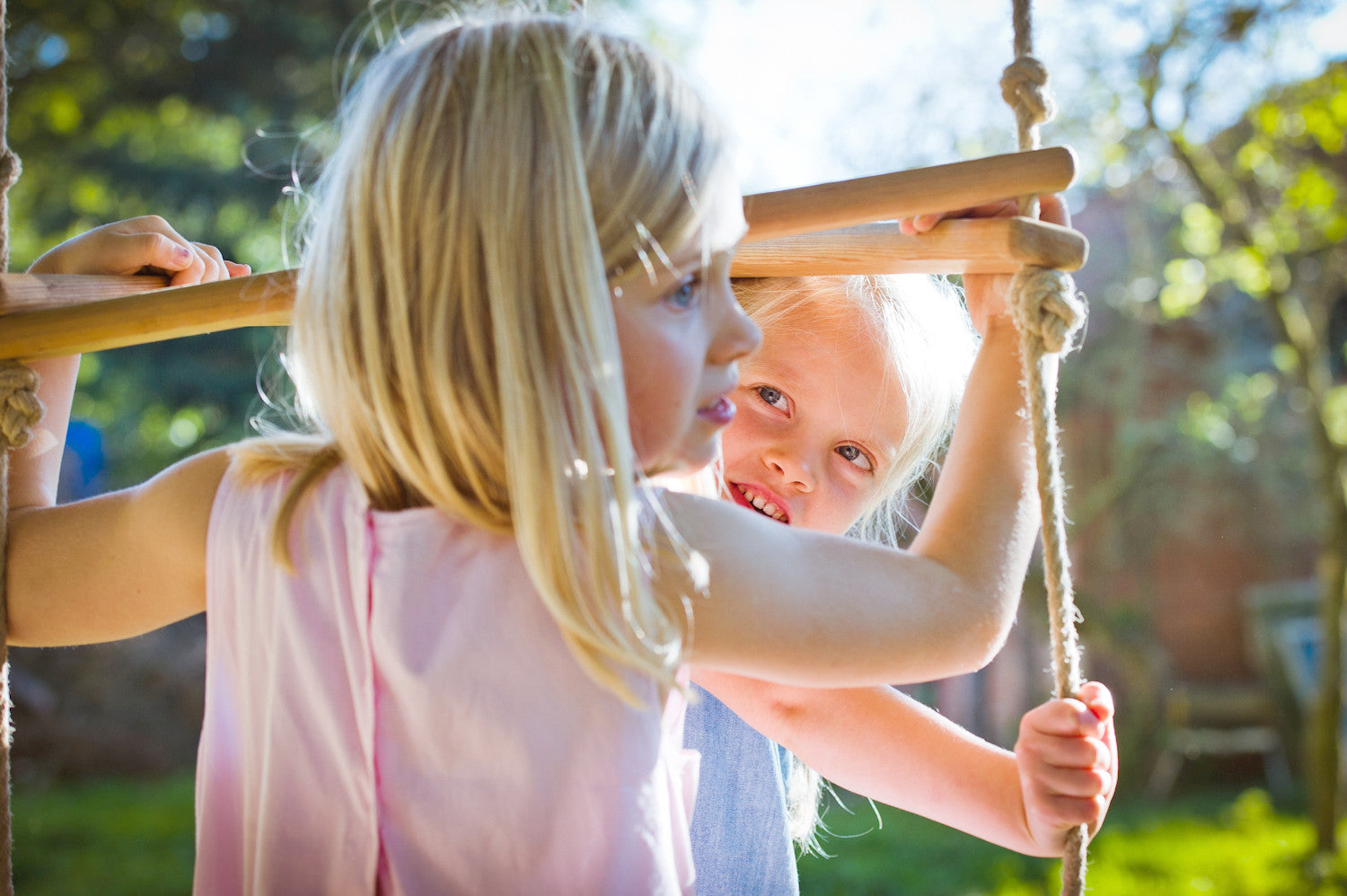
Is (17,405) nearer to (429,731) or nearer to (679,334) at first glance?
(429,731)

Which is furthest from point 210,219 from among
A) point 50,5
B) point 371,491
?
point 371,491

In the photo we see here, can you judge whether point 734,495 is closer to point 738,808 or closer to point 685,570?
point 738,808

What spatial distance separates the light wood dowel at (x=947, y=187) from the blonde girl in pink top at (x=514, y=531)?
0.12 m

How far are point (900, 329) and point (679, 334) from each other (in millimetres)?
756

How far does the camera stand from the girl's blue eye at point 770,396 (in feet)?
4.96

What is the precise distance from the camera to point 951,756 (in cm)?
128

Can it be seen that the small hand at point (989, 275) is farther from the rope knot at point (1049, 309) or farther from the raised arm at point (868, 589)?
the raised arm at point (868, 589)

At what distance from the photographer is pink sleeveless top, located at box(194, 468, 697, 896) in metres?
0.85

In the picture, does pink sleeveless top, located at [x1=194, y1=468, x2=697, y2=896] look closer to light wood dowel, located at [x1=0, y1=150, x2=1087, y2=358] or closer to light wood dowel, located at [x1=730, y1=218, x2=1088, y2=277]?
light wood dowel, located at [x1=0, y1=150, x2=1087, y2=358]

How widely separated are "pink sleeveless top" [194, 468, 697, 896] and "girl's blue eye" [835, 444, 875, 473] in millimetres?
680

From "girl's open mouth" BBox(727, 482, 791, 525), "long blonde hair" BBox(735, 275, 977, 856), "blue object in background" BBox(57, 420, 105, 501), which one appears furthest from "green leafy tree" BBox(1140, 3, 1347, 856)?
"blue object in background" BBox(57, 420, 105, 501)

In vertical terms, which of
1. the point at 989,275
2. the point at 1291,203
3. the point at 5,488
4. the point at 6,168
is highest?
the point at 1291,203

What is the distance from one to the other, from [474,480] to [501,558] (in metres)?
0.07

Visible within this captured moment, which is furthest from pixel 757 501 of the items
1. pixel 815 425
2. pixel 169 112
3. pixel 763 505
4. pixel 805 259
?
pixel 169 112
